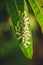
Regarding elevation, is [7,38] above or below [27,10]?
below

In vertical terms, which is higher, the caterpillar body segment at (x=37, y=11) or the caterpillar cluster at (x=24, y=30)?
the caterpillar body segment at (x=37, y=11)

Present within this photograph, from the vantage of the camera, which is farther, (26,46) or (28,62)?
(28,62)

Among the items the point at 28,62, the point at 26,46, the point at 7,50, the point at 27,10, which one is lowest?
the point at 28,62


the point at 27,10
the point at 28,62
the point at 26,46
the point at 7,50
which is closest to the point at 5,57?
the point at 7,50

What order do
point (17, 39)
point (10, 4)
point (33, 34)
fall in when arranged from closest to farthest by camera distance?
point (10, 4)
point (17, 39)
point (33, 34)

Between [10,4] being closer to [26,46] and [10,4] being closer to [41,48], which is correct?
[26,46]

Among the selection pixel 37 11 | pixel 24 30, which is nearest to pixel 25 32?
pixel 24 30

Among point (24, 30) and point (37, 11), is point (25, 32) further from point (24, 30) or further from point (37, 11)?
point (37, 11)
